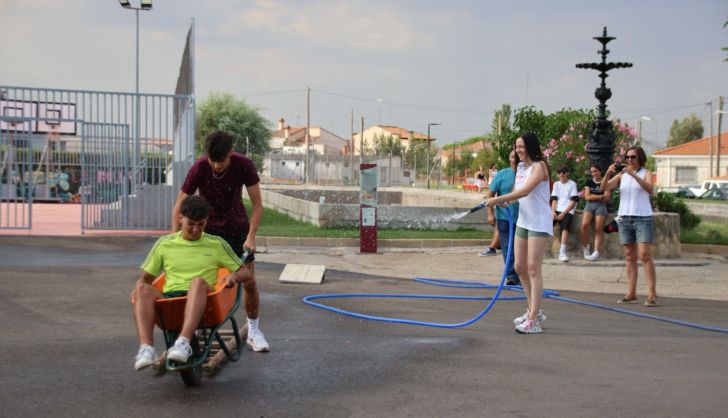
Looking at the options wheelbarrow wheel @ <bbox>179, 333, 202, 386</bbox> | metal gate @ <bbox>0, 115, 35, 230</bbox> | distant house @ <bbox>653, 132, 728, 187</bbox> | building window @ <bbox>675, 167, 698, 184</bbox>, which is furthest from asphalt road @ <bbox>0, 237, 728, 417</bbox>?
building window @ <bbox>675, 167, 698, 184</bbox>

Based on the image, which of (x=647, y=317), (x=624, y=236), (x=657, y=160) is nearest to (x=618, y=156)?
(x=624, y=236)

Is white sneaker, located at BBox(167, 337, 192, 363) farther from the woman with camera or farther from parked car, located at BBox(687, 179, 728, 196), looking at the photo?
parked car, located at BBox(687, 179, 728, 196)

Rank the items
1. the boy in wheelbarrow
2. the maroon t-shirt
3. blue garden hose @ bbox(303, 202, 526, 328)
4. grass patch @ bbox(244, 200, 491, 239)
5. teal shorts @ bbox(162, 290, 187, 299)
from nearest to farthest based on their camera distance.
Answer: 1. the boy in wheelbarrow
2. teal shorts @ bbox(162, 290, 187, 299)
3. the maroon t-shirt
4. blue garden hose @ bbox(303, 202, 526, 328)
5. grass patch @ bbox(244, 200, 491, 239)

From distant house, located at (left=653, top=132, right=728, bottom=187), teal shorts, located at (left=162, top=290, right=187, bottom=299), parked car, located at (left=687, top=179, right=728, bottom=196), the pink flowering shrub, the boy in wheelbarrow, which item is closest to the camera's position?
the boy in wheelbarrow

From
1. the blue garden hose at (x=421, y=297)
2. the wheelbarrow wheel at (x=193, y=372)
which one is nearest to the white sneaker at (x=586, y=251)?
the blue garden hose at (x=421, y=297)

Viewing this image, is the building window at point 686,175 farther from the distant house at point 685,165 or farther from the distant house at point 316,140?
the distant house at point 316,140

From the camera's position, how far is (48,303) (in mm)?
8906

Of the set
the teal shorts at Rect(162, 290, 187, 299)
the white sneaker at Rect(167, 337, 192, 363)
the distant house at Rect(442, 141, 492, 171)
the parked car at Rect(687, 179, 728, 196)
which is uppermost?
the distant house at Rect(442, 141, 492, 171)

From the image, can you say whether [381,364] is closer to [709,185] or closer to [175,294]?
[175,294]

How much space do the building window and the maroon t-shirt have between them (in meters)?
78.5

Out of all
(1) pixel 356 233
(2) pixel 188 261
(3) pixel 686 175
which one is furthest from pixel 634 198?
(3) pixel 686 175

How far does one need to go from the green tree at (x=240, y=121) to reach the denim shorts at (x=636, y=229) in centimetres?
7344

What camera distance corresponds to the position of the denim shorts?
957 centimetres

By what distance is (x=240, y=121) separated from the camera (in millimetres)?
83250
